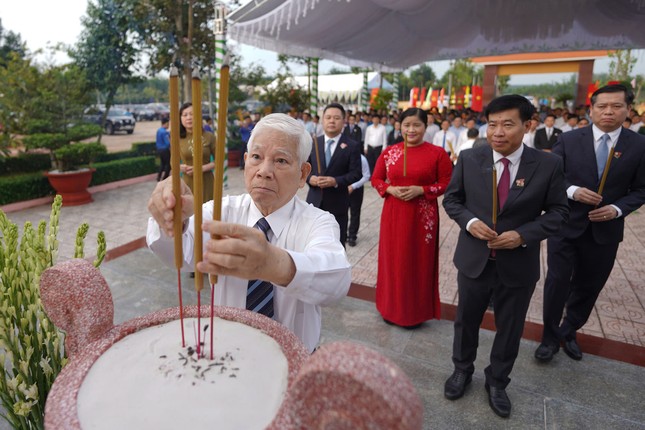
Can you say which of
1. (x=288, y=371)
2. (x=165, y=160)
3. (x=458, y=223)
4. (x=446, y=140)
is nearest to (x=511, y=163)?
(x=458, y=223)

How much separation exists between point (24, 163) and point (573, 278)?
32.5 feet

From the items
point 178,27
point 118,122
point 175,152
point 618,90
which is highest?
point 178,27

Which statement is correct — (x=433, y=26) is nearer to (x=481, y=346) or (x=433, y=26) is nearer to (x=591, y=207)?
(x=591, y=207)

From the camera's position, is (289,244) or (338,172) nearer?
(289,244)

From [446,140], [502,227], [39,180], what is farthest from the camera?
[446,140]

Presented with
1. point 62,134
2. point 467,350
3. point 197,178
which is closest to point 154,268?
point 467,350

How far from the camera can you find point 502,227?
235 centimetres

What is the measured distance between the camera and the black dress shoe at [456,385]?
2564 millimetres

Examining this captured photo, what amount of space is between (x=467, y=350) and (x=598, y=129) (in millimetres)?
1718

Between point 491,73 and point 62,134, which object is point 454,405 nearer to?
point 62,134

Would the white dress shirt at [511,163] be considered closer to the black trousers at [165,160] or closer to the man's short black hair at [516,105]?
the man's short black hair at [516,105]

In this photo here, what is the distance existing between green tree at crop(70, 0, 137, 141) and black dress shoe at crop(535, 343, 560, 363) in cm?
1439

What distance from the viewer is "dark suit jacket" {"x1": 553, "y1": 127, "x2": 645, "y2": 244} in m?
2.70

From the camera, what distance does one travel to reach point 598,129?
9.18 ft
